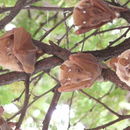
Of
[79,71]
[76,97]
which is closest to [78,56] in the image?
[79,71]

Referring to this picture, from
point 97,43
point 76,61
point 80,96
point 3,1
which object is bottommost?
point 80,96

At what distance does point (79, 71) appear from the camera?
1.42ft

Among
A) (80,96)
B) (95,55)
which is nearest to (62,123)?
(80,96)

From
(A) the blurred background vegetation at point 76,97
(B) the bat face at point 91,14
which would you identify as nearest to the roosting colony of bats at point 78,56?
(B) the bat face at point 91,14

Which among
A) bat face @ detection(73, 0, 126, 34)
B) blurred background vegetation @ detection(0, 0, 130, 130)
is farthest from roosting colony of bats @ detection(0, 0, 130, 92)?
blurred background vegetation @ detection(0, 0, 130, 130)

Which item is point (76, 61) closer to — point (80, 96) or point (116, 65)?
point (116, 65)

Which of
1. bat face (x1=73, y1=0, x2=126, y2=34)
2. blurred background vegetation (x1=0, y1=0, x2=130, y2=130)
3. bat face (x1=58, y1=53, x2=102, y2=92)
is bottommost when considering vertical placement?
blurred background vegetation (x1=0, y1=0, x2=130, y2=130)

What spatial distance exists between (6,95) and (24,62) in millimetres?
324

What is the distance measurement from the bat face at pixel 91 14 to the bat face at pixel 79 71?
0.04m

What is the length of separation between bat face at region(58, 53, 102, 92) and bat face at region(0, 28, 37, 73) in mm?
43

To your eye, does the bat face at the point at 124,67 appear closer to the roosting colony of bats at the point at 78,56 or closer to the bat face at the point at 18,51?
the roosting colony of bats at the point at 78,56

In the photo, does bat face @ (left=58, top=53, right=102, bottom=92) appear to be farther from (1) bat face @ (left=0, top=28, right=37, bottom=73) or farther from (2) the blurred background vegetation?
(2) the blurred background vegetation

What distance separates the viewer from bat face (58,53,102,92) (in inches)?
16.8

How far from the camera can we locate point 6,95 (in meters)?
0.75
